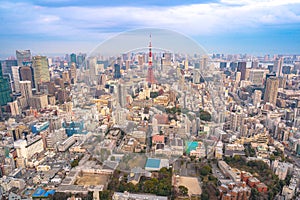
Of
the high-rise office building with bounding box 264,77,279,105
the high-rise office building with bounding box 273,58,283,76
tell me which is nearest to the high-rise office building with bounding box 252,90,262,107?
the high-rise office building with bounding box 264,77,279,105

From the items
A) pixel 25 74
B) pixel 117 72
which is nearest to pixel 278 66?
pixel 117 72

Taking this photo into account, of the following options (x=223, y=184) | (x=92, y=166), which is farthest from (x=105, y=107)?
(x=223, y=184)

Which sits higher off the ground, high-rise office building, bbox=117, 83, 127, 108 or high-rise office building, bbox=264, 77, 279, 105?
high-rise office building, bbox=117, 83, 127, 108

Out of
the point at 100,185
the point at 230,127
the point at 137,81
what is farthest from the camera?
the point at 230,127

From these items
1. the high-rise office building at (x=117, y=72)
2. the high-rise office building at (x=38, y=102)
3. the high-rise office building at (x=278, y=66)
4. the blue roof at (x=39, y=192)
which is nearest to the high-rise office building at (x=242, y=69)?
the high-rise office building at (x=278, y=66)

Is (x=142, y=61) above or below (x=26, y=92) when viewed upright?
above

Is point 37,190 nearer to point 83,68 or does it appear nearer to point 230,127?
point 83,68

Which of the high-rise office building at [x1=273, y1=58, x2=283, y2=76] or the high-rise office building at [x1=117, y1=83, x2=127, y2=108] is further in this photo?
the high-rise office building at [x1=273, y1=58, x2=283, y2=76]

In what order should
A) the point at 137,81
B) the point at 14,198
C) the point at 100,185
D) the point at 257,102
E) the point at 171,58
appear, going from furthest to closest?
the point at 257,102
the point at 137,81
the point at 171,58
the point at 100,185
the point at 14,198

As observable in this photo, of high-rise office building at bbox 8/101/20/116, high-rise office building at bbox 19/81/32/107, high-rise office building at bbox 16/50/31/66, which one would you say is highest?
high-rise office building at bbox 16/50/31/66

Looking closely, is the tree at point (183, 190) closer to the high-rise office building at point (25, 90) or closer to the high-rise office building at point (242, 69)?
the high-rise office building at point (25, 90)

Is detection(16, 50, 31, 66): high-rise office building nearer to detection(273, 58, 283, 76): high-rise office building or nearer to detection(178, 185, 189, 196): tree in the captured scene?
detection(178, 185, 189, 196): tree
